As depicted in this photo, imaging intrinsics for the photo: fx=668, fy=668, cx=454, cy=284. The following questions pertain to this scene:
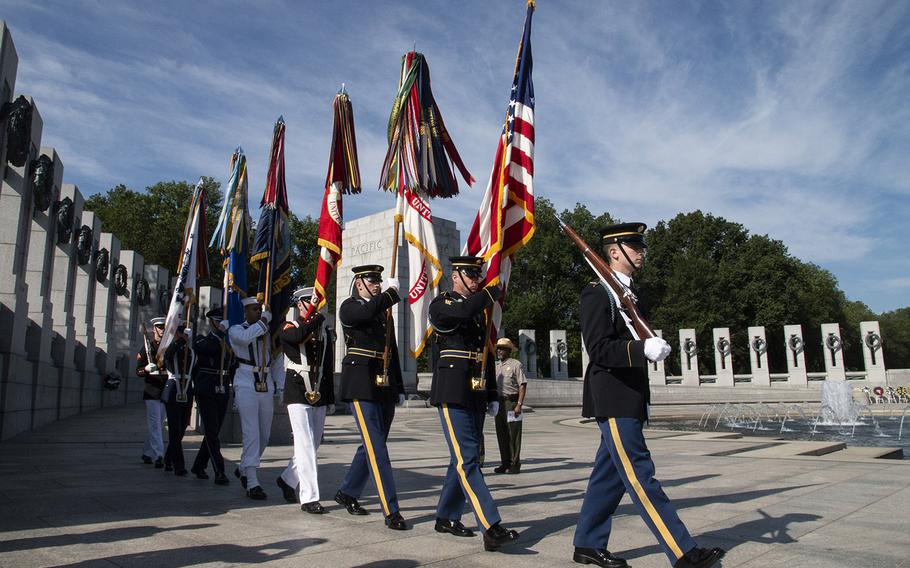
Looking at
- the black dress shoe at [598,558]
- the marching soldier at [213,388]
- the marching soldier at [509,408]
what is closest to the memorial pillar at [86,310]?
the marching soldier at [213,388]

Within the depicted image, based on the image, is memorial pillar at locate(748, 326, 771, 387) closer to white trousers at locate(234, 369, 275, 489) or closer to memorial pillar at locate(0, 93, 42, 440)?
memorial pillar at locate(0, 93, 42, 440)

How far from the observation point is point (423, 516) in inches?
238

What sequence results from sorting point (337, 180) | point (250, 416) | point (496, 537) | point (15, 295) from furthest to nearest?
point (15, 295), point (337, 180), point (250, 416), point (496, 537)

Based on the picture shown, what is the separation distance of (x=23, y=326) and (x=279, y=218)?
297 inches

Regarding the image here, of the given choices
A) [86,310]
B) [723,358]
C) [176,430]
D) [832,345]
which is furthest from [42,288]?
[832,345]

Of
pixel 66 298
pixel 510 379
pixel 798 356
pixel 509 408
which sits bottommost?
pixel 509 408

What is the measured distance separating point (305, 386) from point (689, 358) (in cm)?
4405

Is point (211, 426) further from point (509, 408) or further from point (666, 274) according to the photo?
point (666, 274)

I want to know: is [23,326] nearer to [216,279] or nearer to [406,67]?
[406,67]

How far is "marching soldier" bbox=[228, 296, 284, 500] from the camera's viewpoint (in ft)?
22.8

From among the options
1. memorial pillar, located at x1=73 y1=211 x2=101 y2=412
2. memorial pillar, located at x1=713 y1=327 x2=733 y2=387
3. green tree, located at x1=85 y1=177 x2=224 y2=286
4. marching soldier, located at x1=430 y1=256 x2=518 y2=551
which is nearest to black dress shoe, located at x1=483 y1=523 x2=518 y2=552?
marching soldier, located at x1=430 y1=256 x2=518 y2=551

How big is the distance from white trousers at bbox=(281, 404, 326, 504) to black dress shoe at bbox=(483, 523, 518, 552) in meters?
1.98

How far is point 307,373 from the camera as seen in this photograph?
6.61 meters

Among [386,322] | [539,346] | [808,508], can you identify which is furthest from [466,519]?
[539,346]
